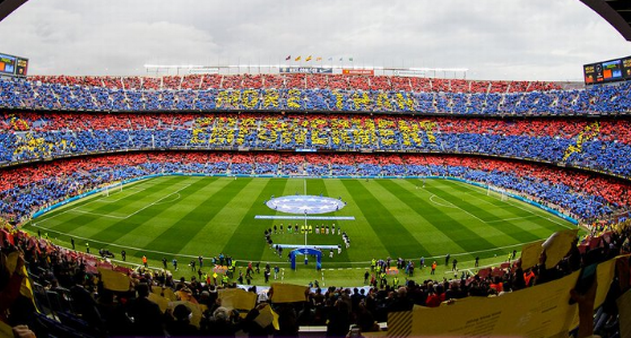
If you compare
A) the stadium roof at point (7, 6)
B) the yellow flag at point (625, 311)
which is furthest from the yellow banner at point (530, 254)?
the stadium roof at point (7, 6)

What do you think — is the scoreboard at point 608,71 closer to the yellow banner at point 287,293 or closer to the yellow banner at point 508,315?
the yellow banner at point 508,315

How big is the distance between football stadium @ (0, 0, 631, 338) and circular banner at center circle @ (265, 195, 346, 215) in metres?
0.46

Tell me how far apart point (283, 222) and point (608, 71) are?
54.7 metres

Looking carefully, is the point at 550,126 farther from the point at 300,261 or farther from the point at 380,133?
the point at 300,261

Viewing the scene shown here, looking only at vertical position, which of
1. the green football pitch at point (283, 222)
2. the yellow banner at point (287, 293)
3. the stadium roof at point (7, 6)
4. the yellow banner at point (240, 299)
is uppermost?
the stadium roof at point (7, 6)

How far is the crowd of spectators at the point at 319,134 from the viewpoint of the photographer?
163 ft

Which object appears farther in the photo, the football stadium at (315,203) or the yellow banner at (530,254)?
the yellow banner at (530,254)

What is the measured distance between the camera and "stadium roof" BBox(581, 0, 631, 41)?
7008 millimetres

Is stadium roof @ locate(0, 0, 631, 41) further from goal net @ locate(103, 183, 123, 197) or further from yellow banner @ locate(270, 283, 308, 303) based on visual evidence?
→ goal net @ locate(103, 183, 123, 197)

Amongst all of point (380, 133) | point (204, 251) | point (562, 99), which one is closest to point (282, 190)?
point (204, 251)

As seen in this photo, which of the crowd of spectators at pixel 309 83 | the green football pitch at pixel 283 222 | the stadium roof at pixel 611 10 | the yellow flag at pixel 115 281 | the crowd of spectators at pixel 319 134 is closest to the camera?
the stadium roof at pixel 611 10

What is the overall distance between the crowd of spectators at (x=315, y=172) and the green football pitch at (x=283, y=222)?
3.25m

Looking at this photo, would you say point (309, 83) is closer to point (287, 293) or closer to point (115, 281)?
point (115, 281)

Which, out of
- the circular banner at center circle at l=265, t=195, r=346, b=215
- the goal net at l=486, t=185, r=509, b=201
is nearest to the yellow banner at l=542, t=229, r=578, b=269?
the circular banner at center circle at l=265, t=195, r=346, b=215
